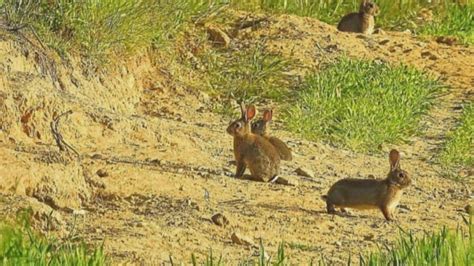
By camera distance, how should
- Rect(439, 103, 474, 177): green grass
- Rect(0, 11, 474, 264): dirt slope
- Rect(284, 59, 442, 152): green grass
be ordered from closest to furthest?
Rect(0, 11, 474, 264): dirt slope → Rect(439, 103, 474, 177): green grass → Rect(284, 59, 442, 152): green grass

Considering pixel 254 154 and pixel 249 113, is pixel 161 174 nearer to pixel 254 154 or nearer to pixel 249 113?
pixel 254 154

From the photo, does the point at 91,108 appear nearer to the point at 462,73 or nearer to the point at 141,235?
the point at 141,235

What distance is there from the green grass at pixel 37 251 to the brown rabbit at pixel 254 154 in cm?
260

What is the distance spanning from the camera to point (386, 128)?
10.4 m

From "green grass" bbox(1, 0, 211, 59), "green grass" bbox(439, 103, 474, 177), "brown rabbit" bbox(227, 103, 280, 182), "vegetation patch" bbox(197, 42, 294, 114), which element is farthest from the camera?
"vegetation patch" bbox(197, 42, 294, 114)

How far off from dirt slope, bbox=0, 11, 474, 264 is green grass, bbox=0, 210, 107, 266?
50 cm

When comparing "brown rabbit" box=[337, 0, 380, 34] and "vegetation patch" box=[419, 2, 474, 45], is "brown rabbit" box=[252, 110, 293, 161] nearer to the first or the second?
"brown rabbit" box=[337, 0, 380, 34]

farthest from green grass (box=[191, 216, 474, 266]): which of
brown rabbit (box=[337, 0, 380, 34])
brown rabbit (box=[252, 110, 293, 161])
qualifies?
brown rabbit (box=[337, 0, 380, 34])

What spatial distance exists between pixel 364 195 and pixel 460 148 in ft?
7.74

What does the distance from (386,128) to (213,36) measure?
87.2 inches

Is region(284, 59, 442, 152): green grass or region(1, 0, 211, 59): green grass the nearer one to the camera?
region(1, 0, 211, 59): green grass

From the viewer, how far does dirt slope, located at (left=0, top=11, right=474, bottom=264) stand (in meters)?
7.00

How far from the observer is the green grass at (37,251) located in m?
5.49

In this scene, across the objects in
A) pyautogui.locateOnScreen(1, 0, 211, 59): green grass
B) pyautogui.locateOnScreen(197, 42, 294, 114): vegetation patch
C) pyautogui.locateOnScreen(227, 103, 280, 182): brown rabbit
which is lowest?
pyautogui.locateOnScreen(227, 103, 280, 182): brown rabbit
